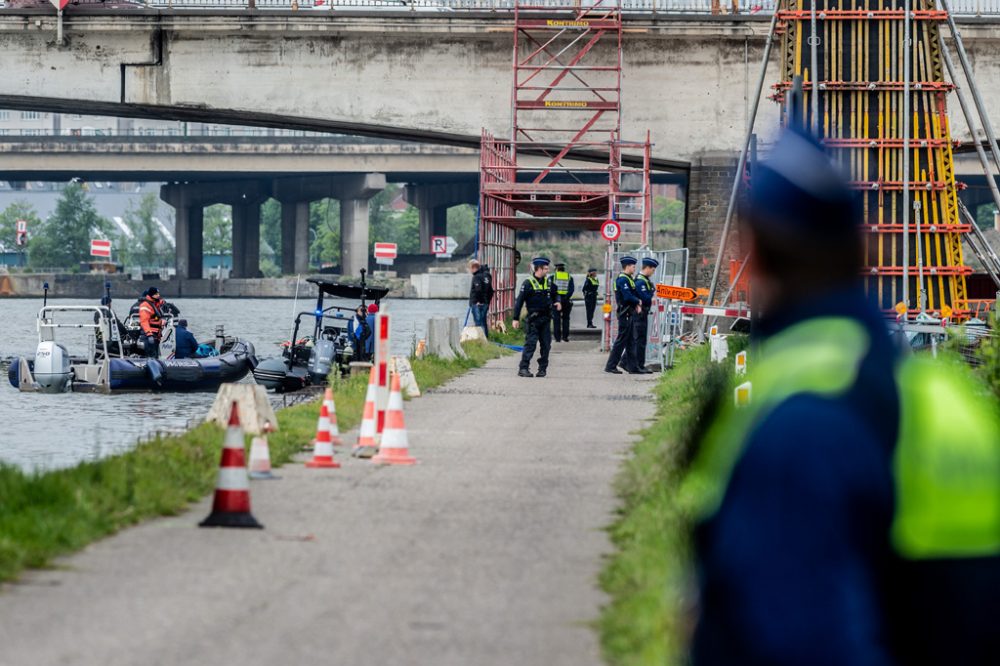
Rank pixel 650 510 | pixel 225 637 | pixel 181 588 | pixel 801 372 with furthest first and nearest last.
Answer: pixel 650 510, pixel 181 588, pixel 225 637, pixel 801 372

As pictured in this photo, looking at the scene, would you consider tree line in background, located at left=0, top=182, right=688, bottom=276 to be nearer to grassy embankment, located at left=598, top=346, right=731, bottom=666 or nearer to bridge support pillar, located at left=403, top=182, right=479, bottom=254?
bridge support pillar, located at left=403, top=182, right=479, bottom=254

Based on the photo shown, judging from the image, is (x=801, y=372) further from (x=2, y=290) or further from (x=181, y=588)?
(x=2, y=290)

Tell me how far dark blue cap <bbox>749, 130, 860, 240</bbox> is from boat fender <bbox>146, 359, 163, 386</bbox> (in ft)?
91.6

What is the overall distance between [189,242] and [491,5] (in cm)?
7772

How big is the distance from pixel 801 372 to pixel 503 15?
3638cm

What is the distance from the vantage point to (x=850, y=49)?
28.2m

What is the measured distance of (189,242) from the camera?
372ft

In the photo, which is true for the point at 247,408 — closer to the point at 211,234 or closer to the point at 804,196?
the point at 804,196

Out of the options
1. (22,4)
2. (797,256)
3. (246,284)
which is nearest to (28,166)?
(246,284)

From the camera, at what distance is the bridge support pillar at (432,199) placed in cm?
11406

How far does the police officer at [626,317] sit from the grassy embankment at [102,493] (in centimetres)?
1102

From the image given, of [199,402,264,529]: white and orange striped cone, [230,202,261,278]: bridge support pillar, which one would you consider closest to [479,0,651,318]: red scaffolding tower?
[199,402,264,529]: white and orange striped cone

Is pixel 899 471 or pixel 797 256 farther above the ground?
pixel 797 256

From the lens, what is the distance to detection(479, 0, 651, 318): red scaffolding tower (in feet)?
120
